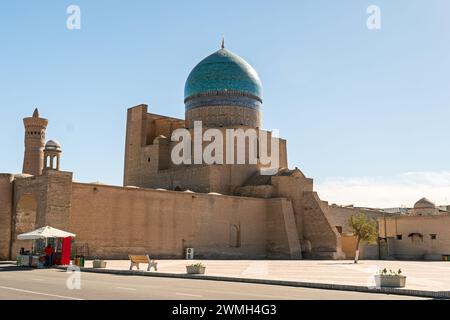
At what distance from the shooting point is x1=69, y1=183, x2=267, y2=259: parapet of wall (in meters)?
25.2

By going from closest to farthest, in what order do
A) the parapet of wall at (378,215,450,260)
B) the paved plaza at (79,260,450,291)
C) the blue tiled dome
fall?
1. the paved plaza at (79,260,450,291)
2. the parapet of wall at (378,215,450,260)
3. the blue tiled dome

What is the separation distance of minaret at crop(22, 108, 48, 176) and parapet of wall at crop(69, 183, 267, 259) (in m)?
10.4

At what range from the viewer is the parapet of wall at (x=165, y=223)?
2522cm

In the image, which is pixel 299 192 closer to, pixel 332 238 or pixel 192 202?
pixel 332 238

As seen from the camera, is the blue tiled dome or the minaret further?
the blue tiled dome

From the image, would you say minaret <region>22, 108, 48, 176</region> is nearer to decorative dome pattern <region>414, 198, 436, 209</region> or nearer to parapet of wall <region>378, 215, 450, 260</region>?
parapet of wall <region>378, 215, 450, 260</region>

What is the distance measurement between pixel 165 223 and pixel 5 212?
7682 millimetres

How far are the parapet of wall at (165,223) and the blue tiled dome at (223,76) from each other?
852 cm

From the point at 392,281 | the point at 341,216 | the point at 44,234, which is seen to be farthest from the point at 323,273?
the point at 341,216

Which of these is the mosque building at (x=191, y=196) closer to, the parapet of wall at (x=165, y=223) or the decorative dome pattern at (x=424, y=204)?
the parapet of wall at (x=165, y=223)

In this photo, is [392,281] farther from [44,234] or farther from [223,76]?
[223,76]

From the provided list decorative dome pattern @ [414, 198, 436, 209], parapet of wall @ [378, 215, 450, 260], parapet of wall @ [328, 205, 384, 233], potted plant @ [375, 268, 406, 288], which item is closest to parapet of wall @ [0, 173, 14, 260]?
potted plant @ [375, 268, 406, 288]

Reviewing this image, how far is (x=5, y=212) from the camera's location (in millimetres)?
25969
